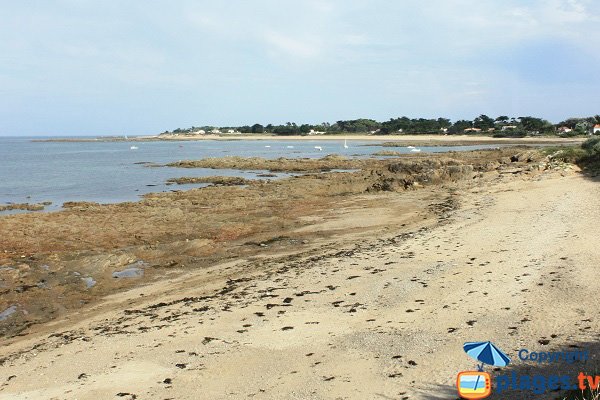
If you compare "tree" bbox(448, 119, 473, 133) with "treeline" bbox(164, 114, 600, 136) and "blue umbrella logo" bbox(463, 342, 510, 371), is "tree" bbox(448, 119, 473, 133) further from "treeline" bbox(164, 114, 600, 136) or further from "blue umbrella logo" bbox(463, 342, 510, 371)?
"blue umbrella logo" bbox(463, 342, 510, 371)

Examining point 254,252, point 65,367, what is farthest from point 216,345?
point 254,252

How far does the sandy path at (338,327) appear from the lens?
20.3ft

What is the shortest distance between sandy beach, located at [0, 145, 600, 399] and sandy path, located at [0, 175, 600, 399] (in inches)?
1.4

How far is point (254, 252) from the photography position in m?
15.2

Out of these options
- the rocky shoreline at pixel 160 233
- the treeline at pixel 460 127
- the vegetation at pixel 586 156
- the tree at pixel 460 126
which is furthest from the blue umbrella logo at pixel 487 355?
the tree at pixel 460 126

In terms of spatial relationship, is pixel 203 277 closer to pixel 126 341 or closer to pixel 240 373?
pixel 126 341

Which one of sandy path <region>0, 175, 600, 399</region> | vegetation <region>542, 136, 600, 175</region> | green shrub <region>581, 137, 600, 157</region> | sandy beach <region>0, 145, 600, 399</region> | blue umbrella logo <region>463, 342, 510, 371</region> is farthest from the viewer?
green shrub <region>581, 137, 600, 157</region>

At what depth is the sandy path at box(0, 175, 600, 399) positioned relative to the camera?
20.3 feet

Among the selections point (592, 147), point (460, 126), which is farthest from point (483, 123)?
point (592, 147)

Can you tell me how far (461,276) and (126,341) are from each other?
22.1 ft

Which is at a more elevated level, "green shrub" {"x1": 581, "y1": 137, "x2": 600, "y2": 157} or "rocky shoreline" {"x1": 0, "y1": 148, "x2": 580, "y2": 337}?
"green shrub" {"x1": 581, "y1": 137, "x2": 600, "y2": 157}

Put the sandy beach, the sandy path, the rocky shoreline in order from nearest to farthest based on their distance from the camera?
the sandy path < the sandy beach < the rocky shoreline

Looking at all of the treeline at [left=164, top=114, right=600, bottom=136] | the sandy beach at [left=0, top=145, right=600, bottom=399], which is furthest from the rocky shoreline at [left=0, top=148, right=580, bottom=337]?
the treeline at [left=164, top=114, right=600, bottom=136]

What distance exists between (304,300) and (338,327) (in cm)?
175
